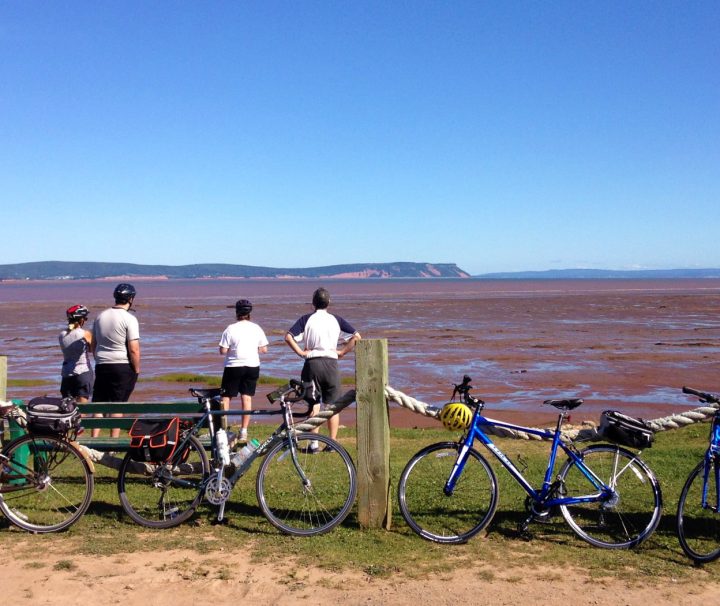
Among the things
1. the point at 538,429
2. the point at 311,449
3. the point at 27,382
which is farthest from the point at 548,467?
the point at 27,382

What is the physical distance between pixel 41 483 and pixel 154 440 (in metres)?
1.03

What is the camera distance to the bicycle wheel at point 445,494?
5754 mm

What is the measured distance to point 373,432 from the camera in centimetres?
594

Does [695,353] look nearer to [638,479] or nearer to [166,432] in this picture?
[638,479]

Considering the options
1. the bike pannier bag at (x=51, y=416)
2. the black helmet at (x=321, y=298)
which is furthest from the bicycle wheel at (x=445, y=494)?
the black helmet at (x=321, y=298)

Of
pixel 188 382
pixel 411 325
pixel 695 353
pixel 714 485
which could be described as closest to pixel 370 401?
pixel 714 485

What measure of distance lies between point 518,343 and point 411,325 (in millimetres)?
9807

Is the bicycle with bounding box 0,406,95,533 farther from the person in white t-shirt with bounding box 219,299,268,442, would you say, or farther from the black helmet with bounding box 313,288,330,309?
the black helmet with bounding box 313,288,330,309

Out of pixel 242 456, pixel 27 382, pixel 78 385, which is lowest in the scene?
pixel 27 382

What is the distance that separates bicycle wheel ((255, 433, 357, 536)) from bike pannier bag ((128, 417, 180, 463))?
771 millimetres

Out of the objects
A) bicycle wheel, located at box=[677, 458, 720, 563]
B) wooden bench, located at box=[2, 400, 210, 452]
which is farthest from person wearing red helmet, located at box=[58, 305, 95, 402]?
bicycle wheel, located at box=[677, 458, 720, 563]

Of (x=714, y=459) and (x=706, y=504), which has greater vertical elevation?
(x=714, y=459)

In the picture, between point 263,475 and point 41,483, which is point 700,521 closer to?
point 263,475

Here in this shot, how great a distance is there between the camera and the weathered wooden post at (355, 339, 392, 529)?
593 cm
